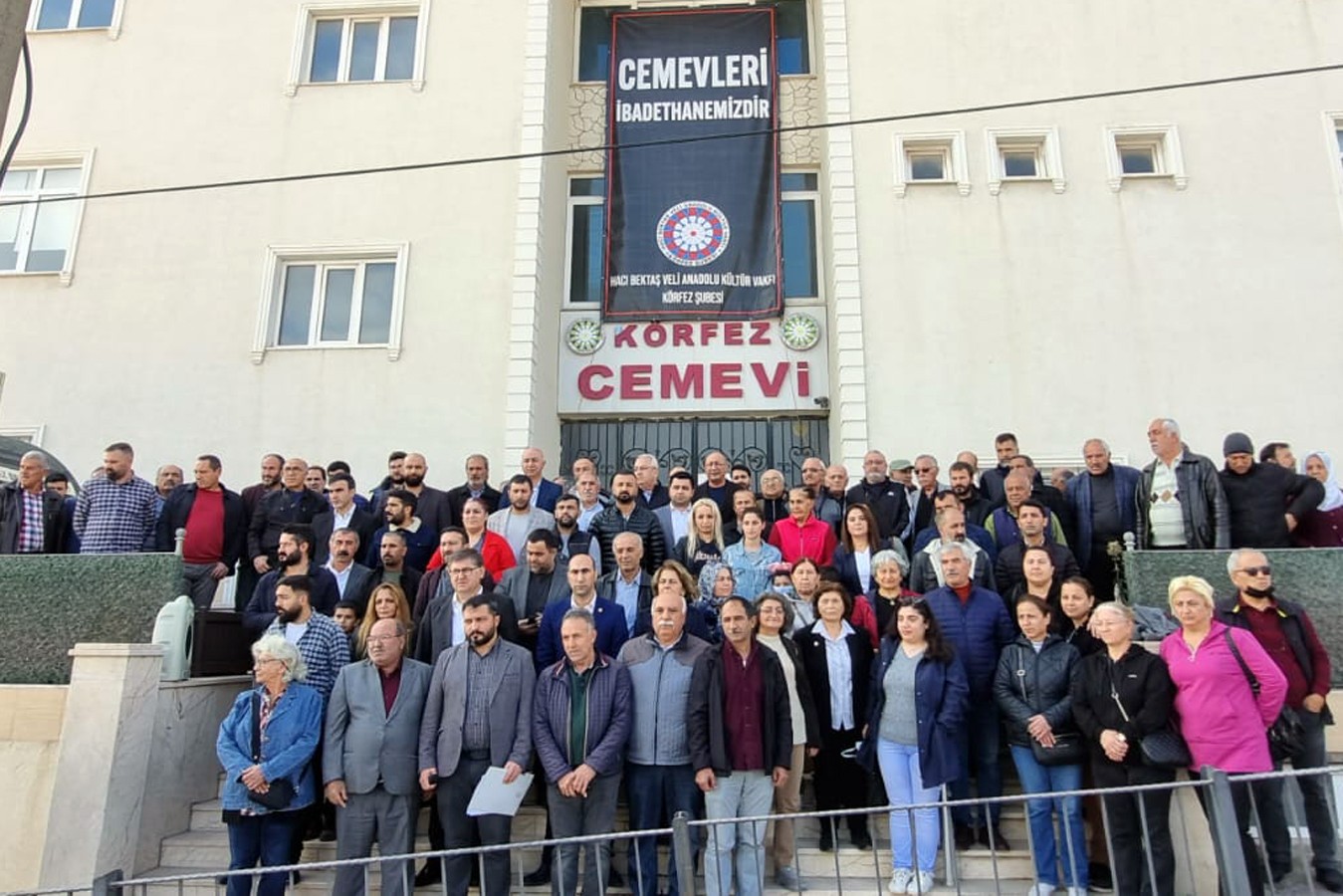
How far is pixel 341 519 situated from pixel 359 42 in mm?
9089

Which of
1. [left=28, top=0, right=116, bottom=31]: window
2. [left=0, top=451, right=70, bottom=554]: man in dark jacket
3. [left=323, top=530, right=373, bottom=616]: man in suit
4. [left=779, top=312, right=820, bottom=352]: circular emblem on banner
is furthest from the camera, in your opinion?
[left=28, top=0, right=116, bottom=31]: window

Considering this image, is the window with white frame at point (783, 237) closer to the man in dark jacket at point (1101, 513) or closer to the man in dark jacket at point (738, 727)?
the man in dark jacket at point (1101, 513)

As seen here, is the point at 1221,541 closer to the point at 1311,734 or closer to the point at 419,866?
the point at 1311,734

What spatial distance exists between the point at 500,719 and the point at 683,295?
27.1ft

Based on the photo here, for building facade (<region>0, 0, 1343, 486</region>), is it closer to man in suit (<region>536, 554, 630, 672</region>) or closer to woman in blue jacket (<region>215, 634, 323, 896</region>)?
man in suit (<region>536, 554, 630, 672</region>)

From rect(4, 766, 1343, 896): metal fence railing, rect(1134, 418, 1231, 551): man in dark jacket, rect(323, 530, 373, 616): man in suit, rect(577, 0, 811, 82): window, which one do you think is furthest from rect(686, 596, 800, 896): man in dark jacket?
rect(577, 0, 811, 82): window

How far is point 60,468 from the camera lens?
320 inches

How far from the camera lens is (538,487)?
7.60 meters

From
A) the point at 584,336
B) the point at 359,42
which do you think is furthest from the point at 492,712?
the point at 359,42

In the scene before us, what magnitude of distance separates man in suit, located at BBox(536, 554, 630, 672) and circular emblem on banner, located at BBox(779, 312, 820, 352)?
7392 mm

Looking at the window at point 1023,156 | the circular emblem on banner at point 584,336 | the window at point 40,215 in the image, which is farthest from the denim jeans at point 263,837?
the window at point 1023,156

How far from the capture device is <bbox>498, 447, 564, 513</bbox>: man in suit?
750 cm

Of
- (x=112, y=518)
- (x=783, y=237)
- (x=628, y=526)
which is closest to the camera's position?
(x=628, y=526)

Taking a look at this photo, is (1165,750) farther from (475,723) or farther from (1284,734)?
(475,723)
